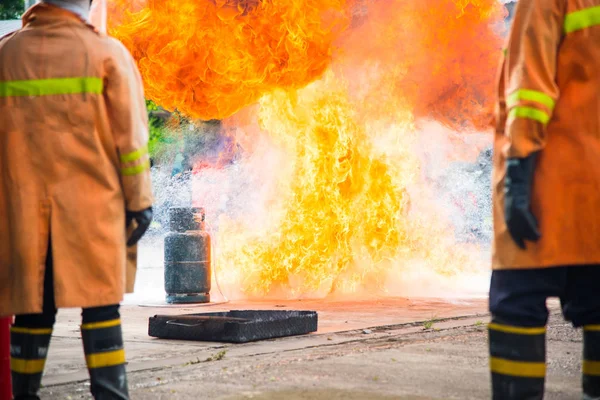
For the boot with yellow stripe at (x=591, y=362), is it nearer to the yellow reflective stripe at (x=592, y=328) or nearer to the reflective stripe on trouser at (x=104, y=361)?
the yellow reflective stripe at (x=592, y=328)

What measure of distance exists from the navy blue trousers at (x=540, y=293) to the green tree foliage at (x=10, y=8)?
25938mm

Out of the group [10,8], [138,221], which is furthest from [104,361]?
[10,8]

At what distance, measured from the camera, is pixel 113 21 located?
9594 mm

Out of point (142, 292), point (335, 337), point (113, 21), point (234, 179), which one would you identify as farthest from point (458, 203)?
point (335, 337)

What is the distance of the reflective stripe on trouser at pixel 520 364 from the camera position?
110 inches

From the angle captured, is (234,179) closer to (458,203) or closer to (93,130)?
(458,203)

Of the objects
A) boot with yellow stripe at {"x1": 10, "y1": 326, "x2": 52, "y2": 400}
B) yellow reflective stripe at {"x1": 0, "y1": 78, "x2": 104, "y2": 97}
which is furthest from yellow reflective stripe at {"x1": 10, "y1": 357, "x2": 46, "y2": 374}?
yellow reflective stripe at {"x1": 0, "y1": 78, "x2": 104, "y2": 97}

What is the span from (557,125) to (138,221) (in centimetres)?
161

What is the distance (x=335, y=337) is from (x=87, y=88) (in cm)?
353

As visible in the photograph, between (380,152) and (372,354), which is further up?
(380,152)

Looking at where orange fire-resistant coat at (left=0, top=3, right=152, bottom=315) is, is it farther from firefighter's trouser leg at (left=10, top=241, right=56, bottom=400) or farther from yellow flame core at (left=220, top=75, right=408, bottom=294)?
yellow flame core at (left=220, top=75, right=408, bottom=294)

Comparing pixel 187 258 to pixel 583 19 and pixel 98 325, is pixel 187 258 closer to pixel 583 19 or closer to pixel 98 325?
pixel 98 325

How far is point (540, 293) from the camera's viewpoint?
2.84 meters

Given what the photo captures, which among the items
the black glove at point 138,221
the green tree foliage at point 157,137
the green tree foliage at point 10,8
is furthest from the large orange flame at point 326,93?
the green tree foliage at point 10,8
